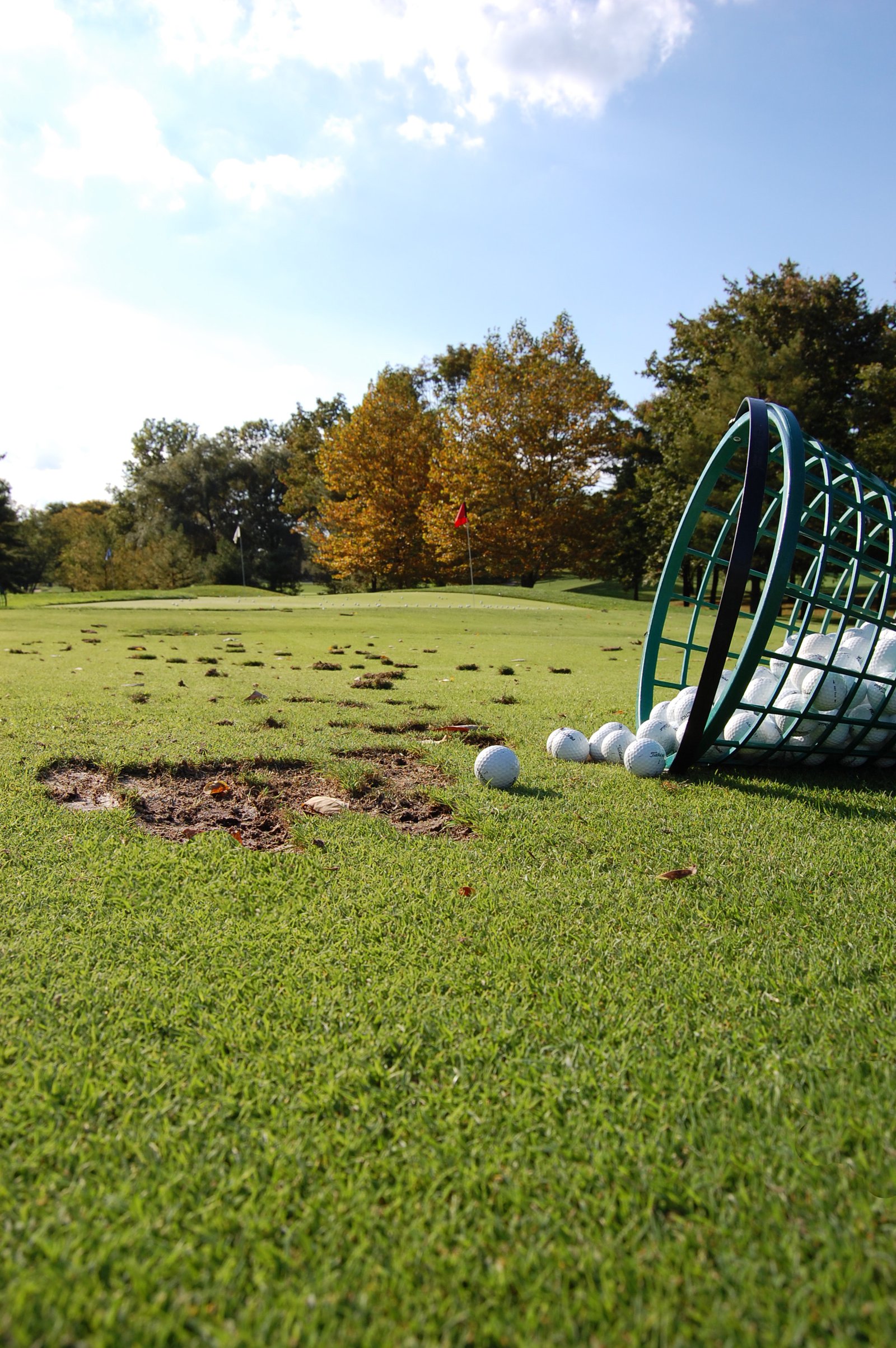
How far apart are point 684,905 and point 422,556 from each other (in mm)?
38697

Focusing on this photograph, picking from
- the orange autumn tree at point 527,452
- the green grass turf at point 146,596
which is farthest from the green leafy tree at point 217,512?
the orange autumn tree at point 527,452

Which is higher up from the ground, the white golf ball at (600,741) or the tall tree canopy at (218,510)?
the tall tree canopy at (218,510)

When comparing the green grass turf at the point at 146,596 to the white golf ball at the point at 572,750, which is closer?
the white golf ball at the point at 572,750

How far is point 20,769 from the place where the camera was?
3.61 meters

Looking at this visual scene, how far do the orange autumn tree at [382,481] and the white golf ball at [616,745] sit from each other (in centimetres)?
3528

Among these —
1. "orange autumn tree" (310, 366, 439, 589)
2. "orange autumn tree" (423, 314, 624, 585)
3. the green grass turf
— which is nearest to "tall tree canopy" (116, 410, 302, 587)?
"orange autumn tree" (310, 366, 439, 589)

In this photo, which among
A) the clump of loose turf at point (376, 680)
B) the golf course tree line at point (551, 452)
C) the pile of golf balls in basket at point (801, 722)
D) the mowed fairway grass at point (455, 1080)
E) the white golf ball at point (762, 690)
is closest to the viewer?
the mowed fairway grass at point (455, 1080)

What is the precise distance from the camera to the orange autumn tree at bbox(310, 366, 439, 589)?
3938 cm

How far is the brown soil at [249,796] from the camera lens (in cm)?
303

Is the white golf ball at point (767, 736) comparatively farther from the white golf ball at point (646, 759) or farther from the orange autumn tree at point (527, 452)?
the orange autumn tree at point (527, 452)

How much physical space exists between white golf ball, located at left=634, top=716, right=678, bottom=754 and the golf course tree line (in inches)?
1112

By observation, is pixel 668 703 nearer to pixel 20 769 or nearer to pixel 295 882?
pixel 295 882

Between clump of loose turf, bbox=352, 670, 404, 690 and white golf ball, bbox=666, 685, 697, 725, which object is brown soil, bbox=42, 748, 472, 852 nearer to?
white golf ball, bbox=666, 685, 697, 725

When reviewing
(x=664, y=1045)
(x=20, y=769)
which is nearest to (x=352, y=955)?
(x=664, y=1045)
